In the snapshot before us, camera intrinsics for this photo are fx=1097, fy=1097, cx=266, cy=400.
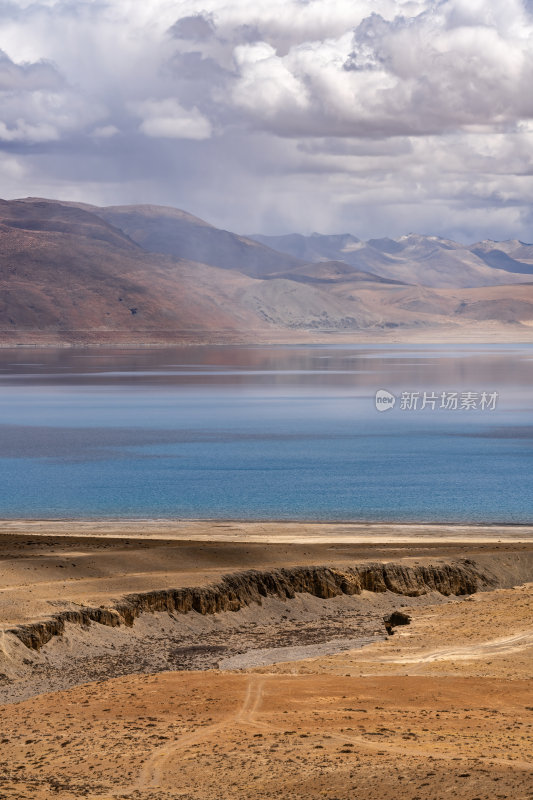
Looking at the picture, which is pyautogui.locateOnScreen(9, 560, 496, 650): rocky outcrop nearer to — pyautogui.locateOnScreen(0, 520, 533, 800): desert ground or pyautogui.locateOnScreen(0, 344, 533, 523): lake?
pyautogui.locateOnScreen(0, 520, 533, 800): desert ground

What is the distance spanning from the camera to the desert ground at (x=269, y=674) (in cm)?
1438

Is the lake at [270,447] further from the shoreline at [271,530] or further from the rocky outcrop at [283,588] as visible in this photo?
the rocky outcrop at [283,588]

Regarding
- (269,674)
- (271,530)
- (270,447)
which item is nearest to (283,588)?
(269,674)

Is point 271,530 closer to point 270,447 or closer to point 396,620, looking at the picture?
point 396,620

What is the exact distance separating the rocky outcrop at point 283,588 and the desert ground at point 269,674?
58 millimetres

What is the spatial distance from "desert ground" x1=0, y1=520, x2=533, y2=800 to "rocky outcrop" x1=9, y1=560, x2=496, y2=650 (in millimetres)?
58

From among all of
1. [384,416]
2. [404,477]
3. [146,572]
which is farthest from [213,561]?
[384,416]

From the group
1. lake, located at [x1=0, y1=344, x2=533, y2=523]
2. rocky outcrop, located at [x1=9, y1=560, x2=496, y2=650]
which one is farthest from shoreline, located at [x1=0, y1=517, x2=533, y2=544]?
rocky outcrop, located at [x1=9, y1=560, x2=496, y2=650]

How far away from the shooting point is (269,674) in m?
19.5

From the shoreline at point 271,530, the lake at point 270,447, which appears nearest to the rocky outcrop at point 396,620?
the shoreline at point 271,530

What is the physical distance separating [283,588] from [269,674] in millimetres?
6785

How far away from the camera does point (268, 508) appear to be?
40781mm

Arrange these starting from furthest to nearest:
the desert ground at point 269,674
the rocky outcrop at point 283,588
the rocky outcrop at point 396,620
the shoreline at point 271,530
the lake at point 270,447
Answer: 1. the lake at point 270,447
2. the shoreline at point 271,530
3. the rocky outcrop at point 396,620
4. the rocky outcrop at point 283,588
5. the desert ground at point 269,674

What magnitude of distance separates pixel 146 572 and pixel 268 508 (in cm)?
1435
